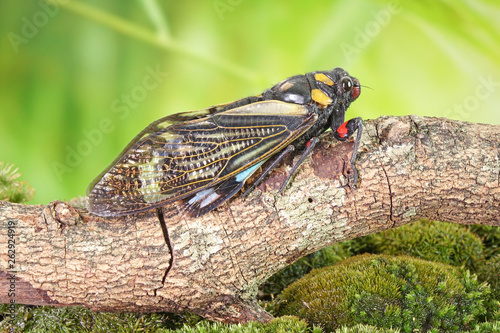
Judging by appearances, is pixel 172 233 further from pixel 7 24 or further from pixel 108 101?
pixel 7 24

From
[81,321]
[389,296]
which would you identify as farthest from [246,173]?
[81,321]

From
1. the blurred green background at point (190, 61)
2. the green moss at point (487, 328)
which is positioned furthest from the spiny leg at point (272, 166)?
the blurred green background at point (190, 61)

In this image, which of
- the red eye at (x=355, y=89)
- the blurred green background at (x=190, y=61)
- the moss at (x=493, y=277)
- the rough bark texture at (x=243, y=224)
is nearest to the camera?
the rough bark texture at (x=243, y=224)

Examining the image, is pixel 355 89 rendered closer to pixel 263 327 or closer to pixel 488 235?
pixel 263 327

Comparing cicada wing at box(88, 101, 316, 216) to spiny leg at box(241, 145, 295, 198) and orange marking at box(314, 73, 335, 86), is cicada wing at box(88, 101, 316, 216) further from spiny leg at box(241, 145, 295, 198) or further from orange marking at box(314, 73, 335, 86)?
orange marking at box(314, 73, 335, 86)

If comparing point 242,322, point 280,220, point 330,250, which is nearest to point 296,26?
point 330,250

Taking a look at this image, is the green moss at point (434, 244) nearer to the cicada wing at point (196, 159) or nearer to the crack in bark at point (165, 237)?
the cicada wing at point (196, 159)
